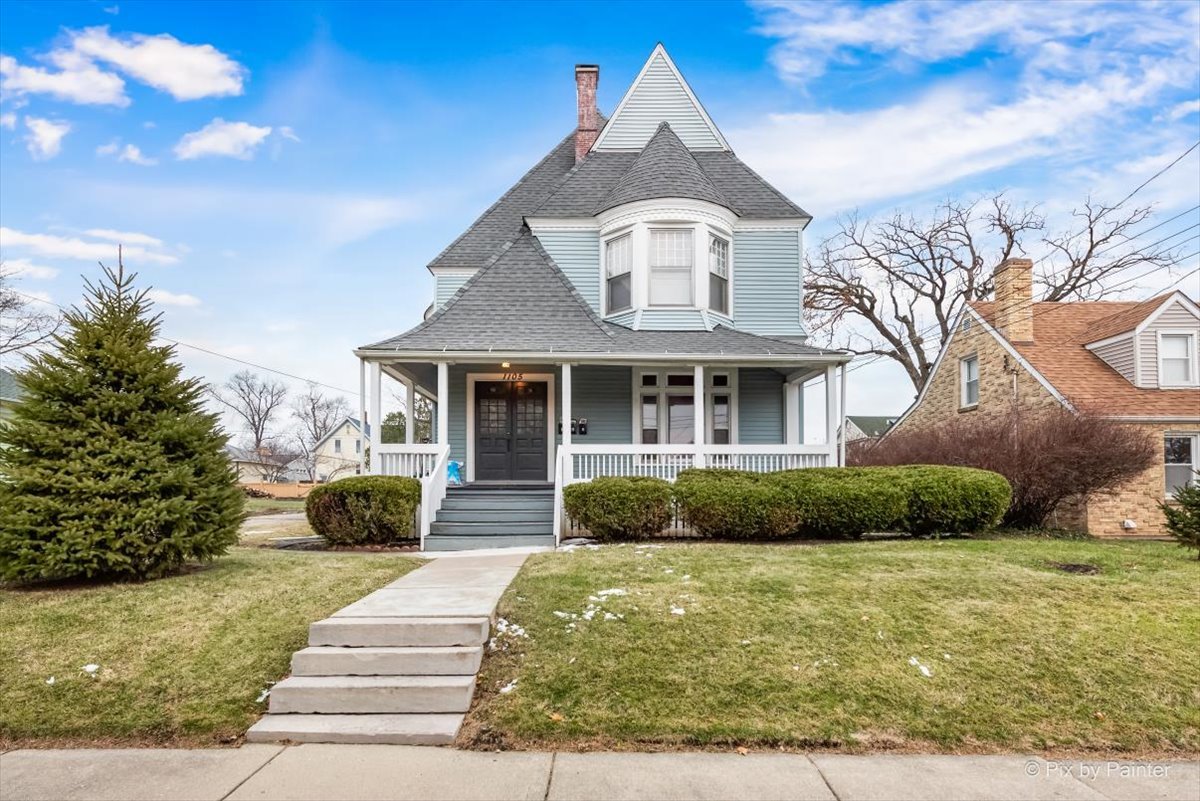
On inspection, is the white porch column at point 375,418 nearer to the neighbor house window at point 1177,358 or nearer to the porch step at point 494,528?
the porch step at point 494,528

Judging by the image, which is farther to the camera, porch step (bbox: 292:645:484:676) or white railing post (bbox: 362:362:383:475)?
white railing post (bbox: 362:362:383:475)

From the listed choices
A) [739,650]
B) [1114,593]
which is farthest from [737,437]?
[739,650]

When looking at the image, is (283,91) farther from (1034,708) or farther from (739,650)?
(1034,708)

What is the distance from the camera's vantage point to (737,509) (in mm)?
9578

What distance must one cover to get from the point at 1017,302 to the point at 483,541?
54.2ft

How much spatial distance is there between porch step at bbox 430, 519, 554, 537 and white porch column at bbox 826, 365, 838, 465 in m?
5.02

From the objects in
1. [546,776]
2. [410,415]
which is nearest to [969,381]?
[410,415]

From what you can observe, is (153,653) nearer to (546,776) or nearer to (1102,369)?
(546,776)

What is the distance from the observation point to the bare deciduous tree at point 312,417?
66250 mm

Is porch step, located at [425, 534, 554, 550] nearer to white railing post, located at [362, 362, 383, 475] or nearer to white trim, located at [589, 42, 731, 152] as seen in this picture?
white railing post, located at [362, 362, 383, 475]

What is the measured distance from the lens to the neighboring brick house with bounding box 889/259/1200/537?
15664 millimetres

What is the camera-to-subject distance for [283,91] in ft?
47.0

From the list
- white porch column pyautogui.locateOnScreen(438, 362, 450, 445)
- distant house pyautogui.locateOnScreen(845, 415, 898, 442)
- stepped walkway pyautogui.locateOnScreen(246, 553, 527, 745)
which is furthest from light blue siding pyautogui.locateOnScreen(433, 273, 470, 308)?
distant house pyautogui.locateOnScreen(845, 415, 898, 442)

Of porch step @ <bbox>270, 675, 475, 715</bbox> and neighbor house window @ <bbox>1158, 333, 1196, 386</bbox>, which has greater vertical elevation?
neighbor house window @ <bbox>1158, 333, 1196, 386</bbox>
